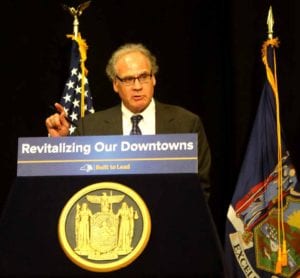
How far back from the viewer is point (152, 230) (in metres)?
1.63

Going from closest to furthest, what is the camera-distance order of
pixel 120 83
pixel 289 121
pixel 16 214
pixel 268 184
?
pixel 16 214 < pixel 120 83 < pixel 268 184 < pixel 289 121

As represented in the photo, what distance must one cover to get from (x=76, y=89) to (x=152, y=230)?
2.54m

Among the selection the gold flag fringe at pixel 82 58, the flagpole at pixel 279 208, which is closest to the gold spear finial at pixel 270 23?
the flagpole at pixel 279 208

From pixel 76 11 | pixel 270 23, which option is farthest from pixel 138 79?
pixel 76 11

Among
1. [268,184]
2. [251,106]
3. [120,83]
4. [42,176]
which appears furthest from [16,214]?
[251,106]

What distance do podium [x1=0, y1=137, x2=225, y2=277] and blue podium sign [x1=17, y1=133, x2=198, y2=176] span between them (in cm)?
2

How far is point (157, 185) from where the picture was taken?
5.64ft

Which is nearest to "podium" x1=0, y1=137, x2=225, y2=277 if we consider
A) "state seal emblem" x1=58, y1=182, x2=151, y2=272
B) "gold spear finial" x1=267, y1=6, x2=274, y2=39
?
"state seal emblem" x1=58, y1=182, x2=151, y2=272

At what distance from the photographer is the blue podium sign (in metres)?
1.76

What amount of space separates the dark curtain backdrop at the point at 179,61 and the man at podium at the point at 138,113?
1.00 m

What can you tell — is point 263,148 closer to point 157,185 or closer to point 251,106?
point 251,106

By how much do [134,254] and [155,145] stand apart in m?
0.35

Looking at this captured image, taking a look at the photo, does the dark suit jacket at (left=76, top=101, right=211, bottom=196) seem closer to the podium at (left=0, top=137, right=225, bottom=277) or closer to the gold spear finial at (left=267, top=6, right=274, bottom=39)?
the gold spear finial at (left=267, top=6, right=274, bottom=39)

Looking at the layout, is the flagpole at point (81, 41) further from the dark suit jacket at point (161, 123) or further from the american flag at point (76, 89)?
the dark suit jacket at point (161, 123)
